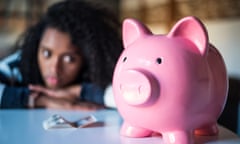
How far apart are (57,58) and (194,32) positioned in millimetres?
355

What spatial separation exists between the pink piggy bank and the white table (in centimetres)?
4

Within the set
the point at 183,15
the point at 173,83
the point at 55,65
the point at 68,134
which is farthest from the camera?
the point at 183,15

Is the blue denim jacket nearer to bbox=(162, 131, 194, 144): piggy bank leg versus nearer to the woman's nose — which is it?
the woman's nose

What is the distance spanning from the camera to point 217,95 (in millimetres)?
448

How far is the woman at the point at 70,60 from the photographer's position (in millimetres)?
717

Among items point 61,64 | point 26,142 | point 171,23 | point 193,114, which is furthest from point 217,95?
point 171,23

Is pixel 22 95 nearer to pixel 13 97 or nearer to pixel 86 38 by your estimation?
pixel 13 97

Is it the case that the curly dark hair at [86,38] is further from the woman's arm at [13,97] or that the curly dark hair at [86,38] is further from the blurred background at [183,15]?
the blurred background at [183,15]

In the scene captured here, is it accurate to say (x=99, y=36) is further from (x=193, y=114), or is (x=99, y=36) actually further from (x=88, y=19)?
(x=193, y=114)

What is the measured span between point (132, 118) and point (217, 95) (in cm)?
12

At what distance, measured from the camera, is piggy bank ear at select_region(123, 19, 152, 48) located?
474 millimetres

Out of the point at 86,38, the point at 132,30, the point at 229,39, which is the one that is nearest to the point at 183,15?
the point at 229,39

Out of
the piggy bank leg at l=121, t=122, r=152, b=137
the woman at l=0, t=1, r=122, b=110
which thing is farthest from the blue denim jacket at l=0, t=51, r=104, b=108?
the piggy bank leg at l=121, t=122, r=152, b=137

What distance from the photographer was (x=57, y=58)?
706mm
